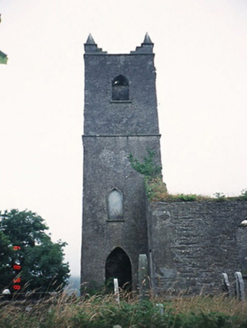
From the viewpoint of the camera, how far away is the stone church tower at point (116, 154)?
15938 millimetres

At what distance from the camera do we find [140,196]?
17.0 metres

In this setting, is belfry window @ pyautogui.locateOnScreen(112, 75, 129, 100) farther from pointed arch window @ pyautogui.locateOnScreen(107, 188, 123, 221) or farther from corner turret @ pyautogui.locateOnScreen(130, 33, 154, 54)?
pointed arch window @ pyautogui.locateOnScreen(107, 188, 123, 221)

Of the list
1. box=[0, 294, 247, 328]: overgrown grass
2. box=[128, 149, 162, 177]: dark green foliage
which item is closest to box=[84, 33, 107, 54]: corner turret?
box=[128, 149, 162, 177]: dark green foliage

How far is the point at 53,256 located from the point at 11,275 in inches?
142

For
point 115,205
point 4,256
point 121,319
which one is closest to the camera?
point 121,319

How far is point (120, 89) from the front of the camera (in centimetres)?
2009

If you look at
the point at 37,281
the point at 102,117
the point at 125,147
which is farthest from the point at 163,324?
the point at 37,281

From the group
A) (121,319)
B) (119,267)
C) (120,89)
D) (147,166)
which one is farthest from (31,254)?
(121,319)

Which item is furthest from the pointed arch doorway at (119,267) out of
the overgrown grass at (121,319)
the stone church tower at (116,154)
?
Result: the overgrown grass at (121,319)

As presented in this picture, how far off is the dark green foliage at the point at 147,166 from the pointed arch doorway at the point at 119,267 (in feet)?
14.1

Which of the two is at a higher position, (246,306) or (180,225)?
(180,225)

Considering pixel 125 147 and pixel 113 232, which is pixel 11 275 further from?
pixel 125 147

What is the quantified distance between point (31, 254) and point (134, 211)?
14.3 metres

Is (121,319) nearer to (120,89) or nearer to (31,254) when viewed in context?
(120,89)
